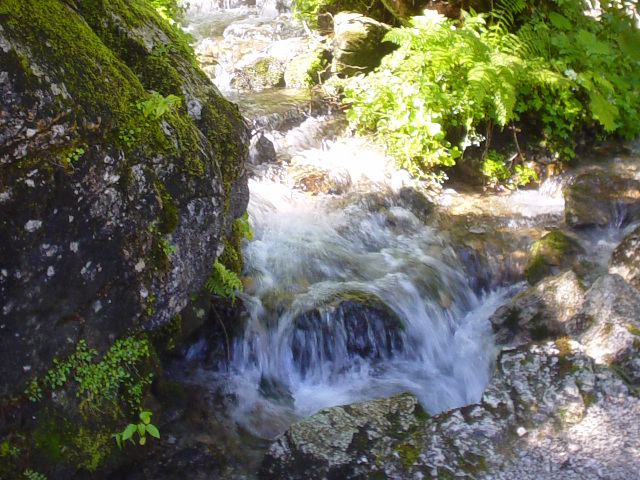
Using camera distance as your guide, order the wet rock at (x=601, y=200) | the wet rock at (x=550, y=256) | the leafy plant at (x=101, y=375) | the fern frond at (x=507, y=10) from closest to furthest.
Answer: the leafy plant at (x=101, y=375) < the wet rock at (x=550, y=256) < the wet rock at (x=601, y=200) < the fern frond at (x=507, y=10)

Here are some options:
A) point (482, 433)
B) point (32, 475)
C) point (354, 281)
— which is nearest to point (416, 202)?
point (354, 281)

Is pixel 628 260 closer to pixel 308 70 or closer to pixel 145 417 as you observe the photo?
pixel 145 417

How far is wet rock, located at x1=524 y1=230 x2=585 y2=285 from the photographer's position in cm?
618

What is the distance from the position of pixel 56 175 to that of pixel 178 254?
91 centimetres

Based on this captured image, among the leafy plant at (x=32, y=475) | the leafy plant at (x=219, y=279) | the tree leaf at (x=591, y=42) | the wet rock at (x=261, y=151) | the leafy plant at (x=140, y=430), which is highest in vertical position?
the tree leaf at (x=591, y=42)

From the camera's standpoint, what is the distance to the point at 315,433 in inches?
151

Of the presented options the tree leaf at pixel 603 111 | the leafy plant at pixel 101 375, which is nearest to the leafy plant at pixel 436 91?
the tree leaf at pixel 603 111

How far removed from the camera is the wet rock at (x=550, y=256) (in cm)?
618

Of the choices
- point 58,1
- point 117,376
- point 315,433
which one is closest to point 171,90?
point 58,1

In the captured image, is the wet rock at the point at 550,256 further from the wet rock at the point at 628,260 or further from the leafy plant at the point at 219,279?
the leafy plant at the point at 219,279

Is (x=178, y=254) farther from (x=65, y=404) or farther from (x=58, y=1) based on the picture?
(x=58, y=1)

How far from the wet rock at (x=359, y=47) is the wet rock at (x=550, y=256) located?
4577mm

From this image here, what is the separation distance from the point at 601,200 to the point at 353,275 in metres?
3.52

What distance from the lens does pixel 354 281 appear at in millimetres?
5973
